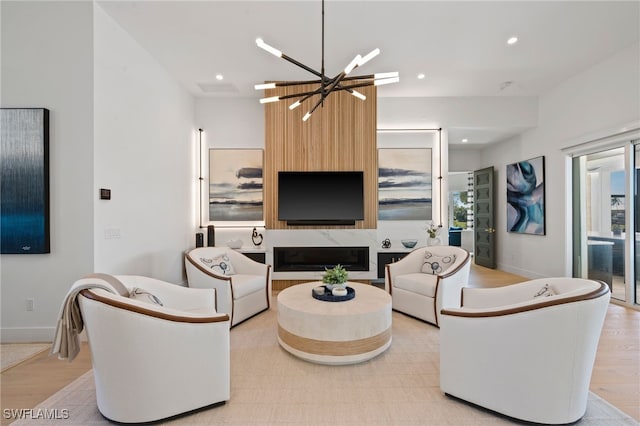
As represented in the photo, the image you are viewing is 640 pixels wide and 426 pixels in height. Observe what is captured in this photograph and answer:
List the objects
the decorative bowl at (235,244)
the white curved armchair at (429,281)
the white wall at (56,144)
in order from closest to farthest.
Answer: the white wall at (56,144) → the white curved armchair at (429,281) → the decorative bowl at (235,244)

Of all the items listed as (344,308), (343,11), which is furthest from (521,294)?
(343,11)

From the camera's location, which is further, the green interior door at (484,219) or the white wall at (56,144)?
the green interior door at (484,219)

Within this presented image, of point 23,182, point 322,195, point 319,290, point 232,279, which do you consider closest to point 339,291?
point 319,290

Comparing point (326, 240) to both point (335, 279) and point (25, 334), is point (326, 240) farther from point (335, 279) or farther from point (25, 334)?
point (25, 334)

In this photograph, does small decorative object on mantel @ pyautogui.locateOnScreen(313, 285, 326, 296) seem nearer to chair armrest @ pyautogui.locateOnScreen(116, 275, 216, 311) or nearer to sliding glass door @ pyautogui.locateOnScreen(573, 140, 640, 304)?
chair armrest @ pyautogui.locateOnScreen(116, 275, 216, 311)

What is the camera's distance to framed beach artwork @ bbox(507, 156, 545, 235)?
5.42 meters

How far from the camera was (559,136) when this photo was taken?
16.5 feet

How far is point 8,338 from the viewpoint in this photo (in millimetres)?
2885

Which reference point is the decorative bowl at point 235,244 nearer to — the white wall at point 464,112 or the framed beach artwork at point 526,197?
the white wall at point 464,112

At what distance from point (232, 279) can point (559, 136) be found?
5708 millimetres

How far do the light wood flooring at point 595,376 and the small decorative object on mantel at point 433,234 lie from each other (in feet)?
7.85

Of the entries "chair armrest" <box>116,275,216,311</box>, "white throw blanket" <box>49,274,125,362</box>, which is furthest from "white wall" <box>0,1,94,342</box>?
"white throw blanket" <box>49,274,125,362</box>

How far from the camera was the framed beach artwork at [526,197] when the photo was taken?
213 inches

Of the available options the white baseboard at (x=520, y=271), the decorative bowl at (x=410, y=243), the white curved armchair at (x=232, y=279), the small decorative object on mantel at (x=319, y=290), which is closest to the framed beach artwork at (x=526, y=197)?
the white baseboard at (x=520, y=271)
